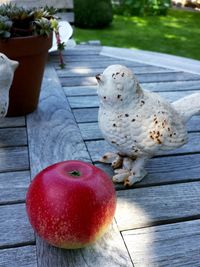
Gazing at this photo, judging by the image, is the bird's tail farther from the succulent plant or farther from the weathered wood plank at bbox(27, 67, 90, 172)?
the succulent plant

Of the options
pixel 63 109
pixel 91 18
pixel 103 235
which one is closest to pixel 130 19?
pixel 91 18

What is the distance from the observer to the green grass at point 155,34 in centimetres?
354

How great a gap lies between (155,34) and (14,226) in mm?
3622

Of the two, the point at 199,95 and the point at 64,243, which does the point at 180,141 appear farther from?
the point at 64,243

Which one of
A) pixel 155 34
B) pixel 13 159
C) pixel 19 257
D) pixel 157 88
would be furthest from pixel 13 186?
pixel 155 34

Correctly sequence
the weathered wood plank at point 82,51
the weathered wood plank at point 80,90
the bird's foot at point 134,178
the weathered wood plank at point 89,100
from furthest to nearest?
1. the weathered wood plank at point 82,51
2. the weathered wood plank at point 80,90
3. the weathered wood plank at point 89,100
4. the bird's foot at point 134,178

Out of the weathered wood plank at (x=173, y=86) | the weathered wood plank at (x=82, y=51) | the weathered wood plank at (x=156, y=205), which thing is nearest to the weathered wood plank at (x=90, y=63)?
the weathered wood plank at (x=82, y=51)

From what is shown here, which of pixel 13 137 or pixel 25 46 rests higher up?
pixel 25 46

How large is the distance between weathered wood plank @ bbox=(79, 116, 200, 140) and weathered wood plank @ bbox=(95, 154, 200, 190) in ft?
0.55

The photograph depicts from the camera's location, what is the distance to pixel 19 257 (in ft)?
2.38

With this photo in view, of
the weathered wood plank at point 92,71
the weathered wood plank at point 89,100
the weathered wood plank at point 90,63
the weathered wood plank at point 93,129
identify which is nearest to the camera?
the weathered wood plank at point 93,129

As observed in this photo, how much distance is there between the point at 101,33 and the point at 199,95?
11.1 ft

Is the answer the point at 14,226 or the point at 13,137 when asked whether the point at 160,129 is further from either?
the point at 13,137

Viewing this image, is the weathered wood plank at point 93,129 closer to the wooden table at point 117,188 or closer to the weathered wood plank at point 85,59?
the wooden table at point 117,188
